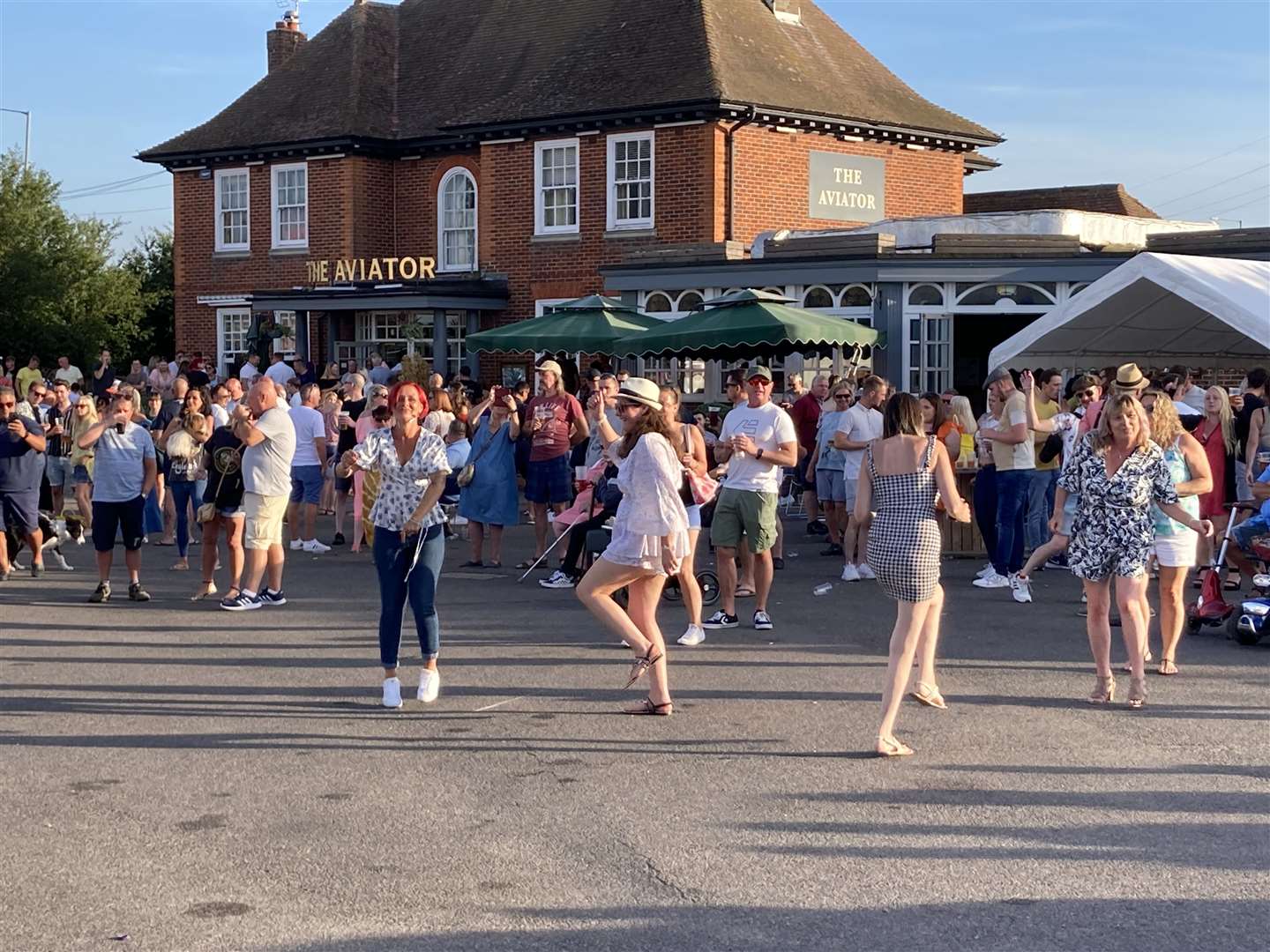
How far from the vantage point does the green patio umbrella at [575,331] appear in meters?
22.4

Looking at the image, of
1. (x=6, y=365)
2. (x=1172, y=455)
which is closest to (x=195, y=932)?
(x=1172, y=455)

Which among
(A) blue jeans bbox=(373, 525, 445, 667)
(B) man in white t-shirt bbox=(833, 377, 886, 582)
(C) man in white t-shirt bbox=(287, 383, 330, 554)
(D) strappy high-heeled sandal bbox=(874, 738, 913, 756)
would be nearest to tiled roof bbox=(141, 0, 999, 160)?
(C) man in white t-shirt bbox=(287, 383, 330, 554)

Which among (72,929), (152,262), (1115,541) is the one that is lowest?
(72,929)

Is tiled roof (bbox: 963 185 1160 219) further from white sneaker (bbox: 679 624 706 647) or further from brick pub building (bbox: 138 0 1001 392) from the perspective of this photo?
white sneaker (bbox: 679 624 706 647)

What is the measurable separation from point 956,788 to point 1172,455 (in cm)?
396

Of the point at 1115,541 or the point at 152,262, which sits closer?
the point at 1115,541

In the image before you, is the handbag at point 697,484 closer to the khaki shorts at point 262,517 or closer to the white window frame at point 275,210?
the khaki shorts at point 262,517

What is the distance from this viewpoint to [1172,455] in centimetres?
1049

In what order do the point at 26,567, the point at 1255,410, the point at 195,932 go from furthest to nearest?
the point at 26,567, the point at 1255,410, the point at 195,932

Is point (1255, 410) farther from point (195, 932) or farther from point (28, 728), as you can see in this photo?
point (195, 932)

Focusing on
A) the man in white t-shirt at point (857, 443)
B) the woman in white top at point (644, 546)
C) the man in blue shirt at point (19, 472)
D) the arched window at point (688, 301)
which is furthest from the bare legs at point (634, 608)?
the arched window at point (688, 301)

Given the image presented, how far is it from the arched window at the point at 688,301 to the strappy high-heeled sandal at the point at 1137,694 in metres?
18.0

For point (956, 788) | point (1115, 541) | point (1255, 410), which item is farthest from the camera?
point (1255, 410)

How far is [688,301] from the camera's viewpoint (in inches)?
1067
